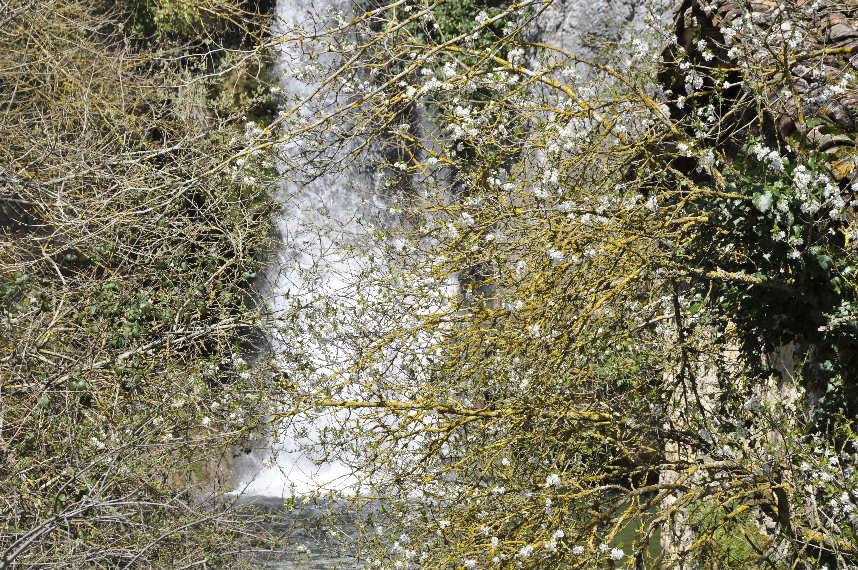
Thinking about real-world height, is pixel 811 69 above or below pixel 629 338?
above

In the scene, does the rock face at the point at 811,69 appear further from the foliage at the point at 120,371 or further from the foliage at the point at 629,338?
the foliage at the point at 120,371

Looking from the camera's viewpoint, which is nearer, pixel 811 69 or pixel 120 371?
pixel 811 69

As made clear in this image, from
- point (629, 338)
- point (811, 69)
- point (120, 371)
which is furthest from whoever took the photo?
point (120, 371)

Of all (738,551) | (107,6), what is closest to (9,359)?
(738,551)

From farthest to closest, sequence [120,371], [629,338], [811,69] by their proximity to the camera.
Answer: [120,371], [629,338], [811,69]

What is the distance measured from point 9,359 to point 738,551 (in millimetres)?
4618

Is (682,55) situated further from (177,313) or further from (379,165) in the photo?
(177,313)

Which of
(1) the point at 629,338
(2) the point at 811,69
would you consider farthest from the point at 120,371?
(2) the point at 811,69

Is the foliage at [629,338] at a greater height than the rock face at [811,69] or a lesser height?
lesser

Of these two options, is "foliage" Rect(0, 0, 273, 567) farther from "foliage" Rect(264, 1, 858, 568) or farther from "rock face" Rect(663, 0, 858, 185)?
"rock face" Rect(663, 0, 858, 185)

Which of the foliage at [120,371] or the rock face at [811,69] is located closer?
the rock face at [811,69]

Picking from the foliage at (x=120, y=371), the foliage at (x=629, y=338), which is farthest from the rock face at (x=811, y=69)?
the foliage at (x=120, y=371)

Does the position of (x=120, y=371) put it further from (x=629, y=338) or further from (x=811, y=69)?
(x=811, y=69)

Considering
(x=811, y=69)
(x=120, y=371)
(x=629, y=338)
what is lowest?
(x=120, y=371)
